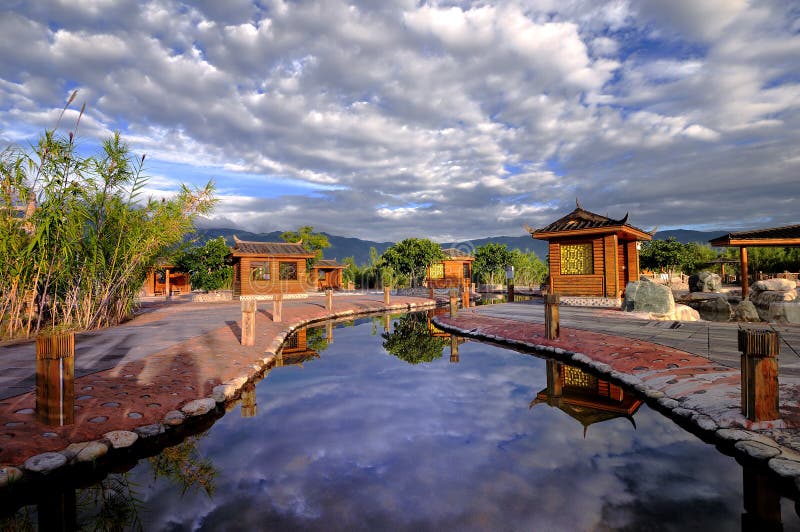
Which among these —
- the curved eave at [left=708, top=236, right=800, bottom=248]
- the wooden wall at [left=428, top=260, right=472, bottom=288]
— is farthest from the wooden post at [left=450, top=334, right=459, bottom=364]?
the wooden wall at [left=428, top=260, right=472, bottom=288]

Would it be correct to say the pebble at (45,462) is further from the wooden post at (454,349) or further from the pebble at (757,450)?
the wooden post at (454,349)

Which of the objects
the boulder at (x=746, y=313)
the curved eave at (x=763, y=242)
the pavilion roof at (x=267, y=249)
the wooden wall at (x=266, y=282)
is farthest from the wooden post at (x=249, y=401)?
the wooden wall at (x=266, y=282)

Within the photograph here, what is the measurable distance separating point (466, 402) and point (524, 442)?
169 centimetres

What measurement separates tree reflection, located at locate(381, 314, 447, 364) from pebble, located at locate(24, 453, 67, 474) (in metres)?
6.62

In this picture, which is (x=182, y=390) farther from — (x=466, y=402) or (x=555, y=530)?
(x=555, y=530)

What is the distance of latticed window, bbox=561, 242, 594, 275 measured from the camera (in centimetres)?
1875

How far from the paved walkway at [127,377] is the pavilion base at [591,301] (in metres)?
13.6

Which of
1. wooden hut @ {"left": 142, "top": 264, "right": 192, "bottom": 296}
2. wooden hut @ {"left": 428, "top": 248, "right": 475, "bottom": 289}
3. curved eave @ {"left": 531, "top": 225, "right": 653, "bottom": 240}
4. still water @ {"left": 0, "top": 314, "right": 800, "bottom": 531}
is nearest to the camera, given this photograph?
still water @ {"left": 0, "top": 314, "right": 800, "bottom": 531}

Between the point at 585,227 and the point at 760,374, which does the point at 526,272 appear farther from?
the point at 760,374

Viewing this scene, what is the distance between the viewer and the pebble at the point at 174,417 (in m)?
5.11

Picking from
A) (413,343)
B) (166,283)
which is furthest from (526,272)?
(413,343)

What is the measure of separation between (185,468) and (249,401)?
7.57 ft

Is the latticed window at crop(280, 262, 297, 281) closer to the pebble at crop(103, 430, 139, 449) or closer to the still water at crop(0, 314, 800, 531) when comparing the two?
the still water at crop(0, 314, 800, 531)

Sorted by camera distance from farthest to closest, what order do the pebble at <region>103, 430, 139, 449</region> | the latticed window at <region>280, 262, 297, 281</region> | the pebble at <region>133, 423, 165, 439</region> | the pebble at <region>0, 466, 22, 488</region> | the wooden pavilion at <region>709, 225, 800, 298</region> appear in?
the latticed window at <region>280, 262, 297, 281</region>, the wooden pavilion at <region>709, 225, 800, 298</region>, the pebble at <region>133, 423, 165, 439</region>, the pebble at <region>103, 430, 139, 449</region>, the pebble at <region>0, 466, 22, 488</region>
